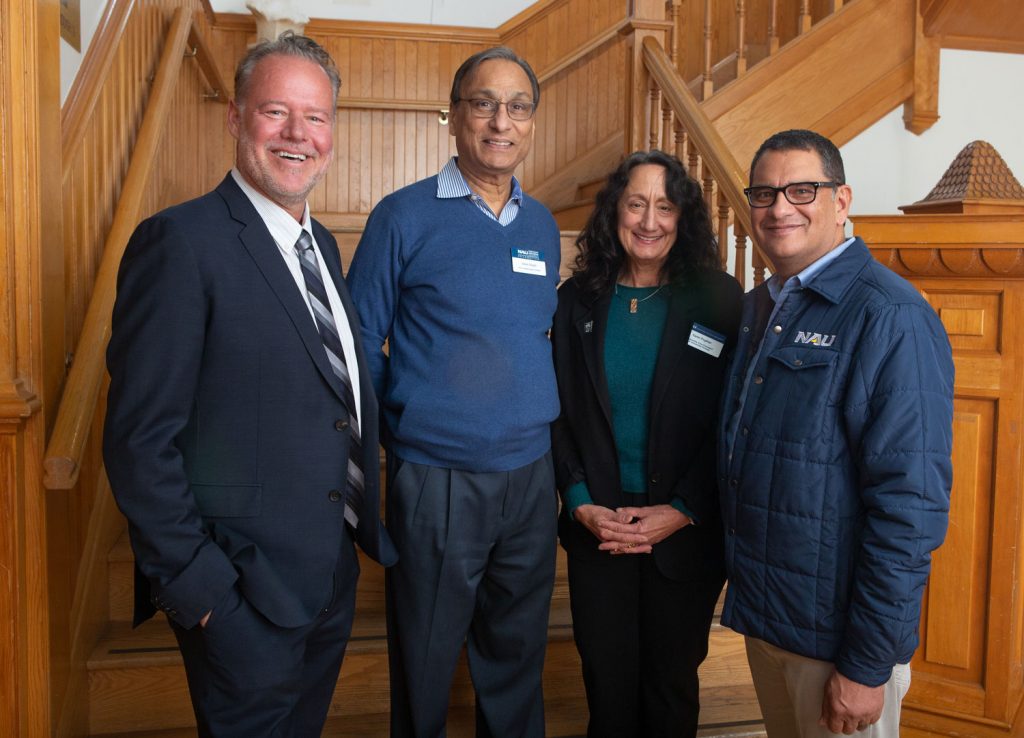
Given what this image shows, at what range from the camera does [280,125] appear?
147 centimetres

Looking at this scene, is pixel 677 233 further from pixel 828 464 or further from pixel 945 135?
pixel 945 135

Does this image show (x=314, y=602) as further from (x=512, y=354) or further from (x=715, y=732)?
(x=715, y=732)

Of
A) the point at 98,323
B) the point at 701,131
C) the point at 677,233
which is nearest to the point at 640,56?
the point at 701,131

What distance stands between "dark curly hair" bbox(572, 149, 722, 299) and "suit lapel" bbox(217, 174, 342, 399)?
79 cm

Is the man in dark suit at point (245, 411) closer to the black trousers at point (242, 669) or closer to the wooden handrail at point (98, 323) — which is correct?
the black trousers at point (242, 669)

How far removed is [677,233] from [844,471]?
2.58 ft

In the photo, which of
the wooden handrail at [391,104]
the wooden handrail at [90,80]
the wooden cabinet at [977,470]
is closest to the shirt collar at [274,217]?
the wooden handrail at [90,80]

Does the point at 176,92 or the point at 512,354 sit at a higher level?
the point at 176,92

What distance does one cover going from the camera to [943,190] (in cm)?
253

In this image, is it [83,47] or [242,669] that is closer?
[242,669]

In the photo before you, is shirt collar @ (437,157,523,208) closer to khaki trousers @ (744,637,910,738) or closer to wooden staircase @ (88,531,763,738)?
khaki trousers @ (744,637,910,738)

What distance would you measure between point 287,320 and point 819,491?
92 cm

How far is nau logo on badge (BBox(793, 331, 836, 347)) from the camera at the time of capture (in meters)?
1.46

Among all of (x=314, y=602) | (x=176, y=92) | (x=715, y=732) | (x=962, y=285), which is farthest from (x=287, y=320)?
(x=176, y=92)
